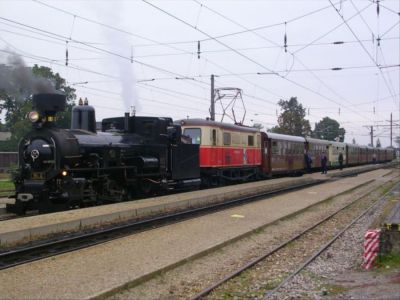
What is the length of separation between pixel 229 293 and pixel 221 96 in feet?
96.2

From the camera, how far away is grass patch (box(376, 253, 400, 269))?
26.3 feet

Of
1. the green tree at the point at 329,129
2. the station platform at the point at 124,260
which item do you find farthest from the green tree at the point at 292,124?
the station platform at the point at 124,260

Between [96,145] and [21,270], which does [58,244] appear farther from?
[96,145]

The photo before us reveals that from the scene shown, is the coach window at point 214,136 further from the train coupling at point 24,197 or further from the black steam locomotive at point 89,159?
the train coupling at point 24,197

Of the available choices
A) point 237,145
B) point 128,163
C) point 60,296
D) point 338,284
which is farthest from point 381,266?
point 237,145

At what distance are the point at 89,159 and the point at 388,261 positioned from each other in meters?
8.43

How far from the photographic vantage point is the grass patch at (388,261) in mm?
8016

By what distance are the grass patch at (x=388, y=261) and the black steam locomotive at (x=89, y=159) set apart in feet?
25.0

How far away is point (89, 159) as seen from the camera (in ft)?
44.8

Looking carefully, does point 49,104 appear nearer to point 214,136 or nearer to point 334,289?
point 334,289

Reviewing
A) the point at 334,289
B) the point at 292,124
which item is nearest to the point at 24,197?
the point at 334,289

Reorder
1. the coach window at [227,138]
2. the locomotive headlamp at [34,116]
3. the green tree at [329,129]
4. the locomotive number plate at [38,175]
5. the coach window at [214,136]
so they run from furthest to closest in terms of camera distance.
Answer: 1. the green tree at [329,129]
2. the coach window at [227,138]
3. the coach window at [214,136]
4. the locomotive headlamp at [34,116]
5. the locomotive number plate at [38,175]

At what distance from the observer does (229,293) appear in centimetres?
667

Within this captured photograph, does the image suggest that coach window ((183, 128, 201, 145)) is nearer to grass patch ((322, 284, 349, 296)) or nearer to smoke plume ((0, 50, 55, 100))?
smoke plume ((0, 50, 55, 100))
